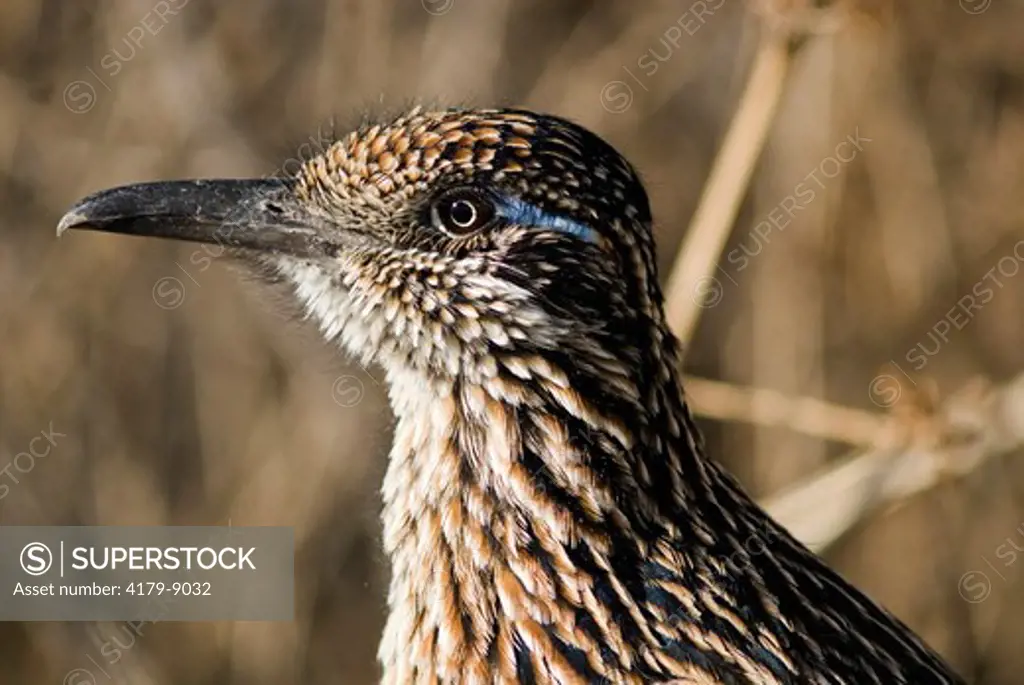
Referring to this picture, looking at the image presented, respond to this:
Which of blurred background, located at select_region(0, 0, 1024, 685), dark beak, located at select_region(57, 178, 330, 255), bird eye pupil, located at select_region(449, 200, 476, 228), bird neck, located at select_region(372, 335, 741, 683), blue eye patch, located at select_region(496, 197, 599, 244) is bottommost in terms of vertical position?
bird neck, located at select_region(372, 335, 741, 683)

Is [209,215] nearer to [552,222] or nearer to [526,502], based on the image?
[552,222]

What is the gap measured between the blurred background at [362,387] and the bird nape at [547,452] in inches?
110

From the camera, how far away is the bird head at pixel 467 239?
3410 mm

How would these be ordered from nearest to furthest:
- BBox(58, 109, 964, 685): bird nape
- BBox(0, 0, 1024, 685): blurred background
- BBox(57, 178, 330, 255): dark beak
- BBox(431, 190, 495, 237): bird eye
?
BBox(58, 109, 964, 685): bird nape
BBox(431, 190, 495, 237): bird eye
BBox(57, 178, 330, 255): dark beak
BBox(0, 0, 1024, 685): blurred background

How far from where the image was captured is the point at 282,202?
383cm

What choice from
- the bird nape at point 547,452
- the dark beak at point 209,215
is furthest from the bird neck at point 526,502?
the dark beak at point 209,215

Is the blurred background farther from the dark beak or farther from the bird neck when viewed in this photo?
the bird neck

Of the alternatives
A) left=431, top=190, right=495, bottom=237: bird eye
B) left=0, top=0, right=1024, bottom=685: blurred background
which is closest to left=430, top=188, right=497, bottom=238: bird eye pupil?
left=431, top=190, right=495, bottom=237: bird eye

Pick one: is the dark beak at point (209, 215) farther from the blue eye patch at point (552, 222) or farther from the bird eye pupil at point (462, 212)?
the blue eye patch at point (552, 222)

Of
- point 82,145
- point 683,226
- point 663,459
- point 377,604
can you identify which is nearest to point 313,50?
point 82,145

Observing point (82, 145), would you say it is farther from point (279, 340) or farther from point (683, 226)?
point (683, 226)

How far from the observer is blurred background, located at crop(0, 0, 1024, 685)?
264 inches

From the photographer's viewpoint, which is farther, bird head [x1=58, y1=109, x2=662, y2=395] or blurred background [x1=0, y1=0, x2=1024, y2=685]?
blurred background [x1=0, y1=0, x2=1024, y2=685]

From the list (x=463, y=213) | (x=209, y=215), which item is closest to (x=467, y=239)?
(x=463, y=213)
